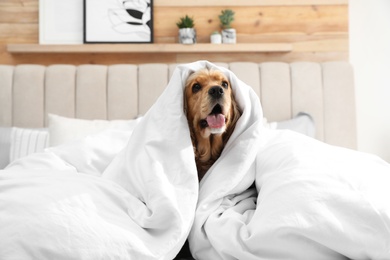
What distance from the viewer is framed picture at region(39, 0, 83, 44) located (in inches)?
116

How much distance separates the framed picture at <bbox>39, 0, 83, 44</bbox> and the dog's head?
1.70 meters

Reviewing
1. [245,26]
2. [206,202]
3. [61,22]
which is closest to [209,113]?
[206,202]

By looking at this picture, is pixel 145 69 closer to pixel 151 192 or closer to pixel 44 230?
pixel 151 192

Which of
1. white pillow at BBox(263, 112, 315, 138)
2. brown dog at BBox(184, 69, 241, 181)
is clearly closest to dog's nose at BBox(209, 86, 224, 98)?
brown dog at BBox(184, 69, 241, 181)

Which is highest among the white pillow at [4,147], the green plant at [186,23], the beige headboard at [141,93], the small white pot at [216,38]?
the green plant at [186,23]

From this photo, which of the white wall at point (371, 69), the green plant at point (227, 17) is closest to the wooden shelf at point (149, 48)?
the green plant at point (227, 17)

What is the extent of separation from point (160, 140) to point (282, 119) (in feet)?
4.42

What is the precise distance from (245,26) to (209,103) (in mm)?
1678

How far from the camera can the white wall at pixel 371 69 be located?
3014mm

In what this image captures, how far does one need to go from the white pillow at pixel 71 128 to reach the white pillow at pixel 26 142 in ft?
0.21

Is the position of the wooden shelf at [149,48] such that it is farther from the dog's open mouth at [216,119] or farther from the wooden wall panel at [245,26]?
the dog's open mouth at [216,119]

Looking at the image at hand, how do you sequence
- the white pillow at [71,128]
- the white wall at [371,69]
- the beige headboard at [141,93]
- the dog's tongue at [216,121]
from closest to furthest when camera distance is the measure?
the dog's tongue at [216,121] → the white pillow at [71,128] → the beige headboard at [141,93] → the white wall at [371,69]

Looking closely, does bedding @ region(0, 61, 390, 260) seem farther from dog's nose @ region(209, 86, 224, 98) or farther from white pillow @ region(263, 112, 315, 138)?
white pillow @ region(263, 112, 315, 138)

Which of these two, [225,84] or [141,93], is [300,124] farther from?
[225,84]
